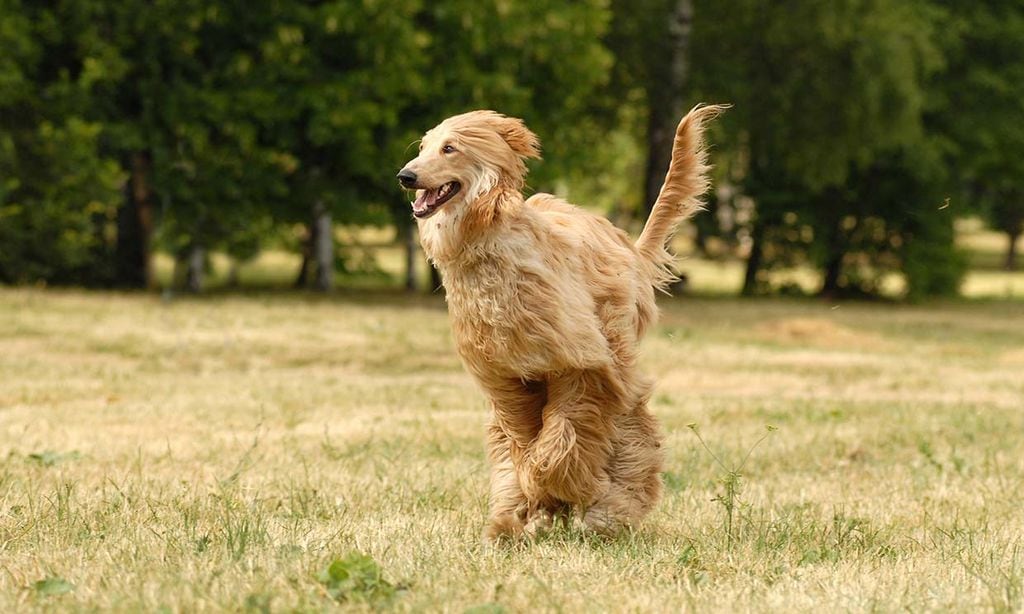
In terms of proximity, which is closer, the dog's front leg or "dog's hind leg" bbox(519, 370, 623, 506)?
"dog's hind leg" bbox(519, 370, 623, 506)

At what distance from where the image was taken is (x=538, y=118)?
22.8 meters

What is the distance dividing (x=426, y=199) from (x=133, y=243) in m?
19.4

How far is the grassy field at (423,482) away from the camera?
4.42 metres

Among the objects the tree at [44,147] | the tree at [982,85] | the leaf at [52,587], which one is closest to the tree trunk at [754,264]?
the tree at [982,85]

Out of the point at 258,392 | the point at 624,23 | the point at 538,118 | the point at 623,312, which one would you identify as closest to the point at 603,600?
the point at 623,312

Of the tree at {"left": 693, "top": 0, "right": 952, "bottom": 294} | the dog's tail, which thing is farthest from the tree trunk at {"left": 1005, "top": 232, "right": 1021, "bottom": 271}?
the dog's tail

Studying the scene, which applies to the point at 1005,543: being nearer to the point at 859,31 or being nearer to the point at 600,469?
the point at 600,469

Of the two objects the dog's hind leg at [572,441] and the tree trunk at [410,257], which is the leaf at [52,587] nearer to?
the dog's hind leg at [572,441]

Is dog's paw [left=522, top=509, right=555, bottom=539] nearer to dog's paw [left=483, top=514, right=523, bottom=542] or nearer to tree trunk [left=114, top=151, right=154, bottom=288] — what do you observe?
dog's paw [left=483, top=514, right=523, bottom=542]

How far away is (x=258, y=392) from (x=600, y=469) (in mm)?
5859

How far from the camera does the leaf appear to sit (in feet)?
13.9

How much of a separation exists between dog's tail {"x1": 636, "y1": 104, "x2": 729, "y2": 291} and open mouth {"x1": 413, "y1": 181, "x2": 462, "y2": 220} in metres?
1.34

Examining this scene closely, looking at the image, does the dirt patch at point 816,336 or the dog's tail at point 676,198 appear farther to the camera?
the dirt patch at point 816,336

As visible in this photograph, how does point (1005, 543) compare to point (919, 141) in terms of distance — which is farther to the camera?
point (919, 141)
